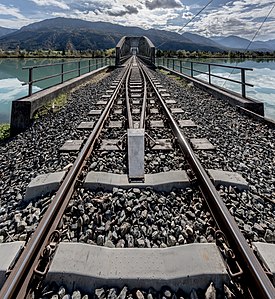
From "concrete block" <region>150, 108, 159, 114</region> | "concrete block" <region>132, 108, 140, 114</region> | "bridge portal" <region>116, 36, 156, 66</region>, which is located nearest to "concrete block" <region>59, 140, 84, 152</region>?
"concrete block" <region>132, 108, 140, 114</region>

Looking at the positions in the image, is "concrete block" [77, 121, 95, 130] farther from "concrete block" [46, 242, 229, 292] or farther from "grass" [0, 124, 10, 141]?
"concrete block" [46, 242, 229, 292]

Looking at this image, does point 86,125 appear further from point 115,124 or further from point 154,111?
point 154,111

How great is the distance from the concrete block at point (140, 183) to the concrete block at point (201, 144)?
46.6 inches

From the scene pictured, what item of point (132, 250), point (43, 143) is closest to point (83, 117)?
point (43, 143)

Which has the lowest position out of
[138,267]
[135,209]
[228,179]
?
[138,267]

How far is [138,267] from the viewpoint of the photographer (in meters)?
1.94

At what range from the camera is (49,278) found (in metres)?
1.85

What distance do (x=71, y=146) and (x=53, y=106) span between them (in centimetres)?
368

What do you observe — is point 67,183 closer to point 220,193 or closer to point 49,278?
point 49,278

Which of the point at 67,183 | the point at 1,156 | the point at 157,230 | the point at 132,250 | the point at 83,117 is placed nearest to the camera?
the point at 132,250

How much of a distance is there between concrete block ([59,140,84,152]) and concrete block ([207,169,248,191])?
2042 millimetres

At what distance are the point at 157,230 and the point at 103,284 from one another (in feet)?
2.31

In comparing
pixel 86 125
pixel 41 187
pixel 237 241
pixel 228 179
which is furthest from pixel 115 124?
pixel 237 241

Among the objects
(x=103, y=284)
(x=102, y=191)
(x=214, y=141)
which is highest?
(x=214, y=141)
